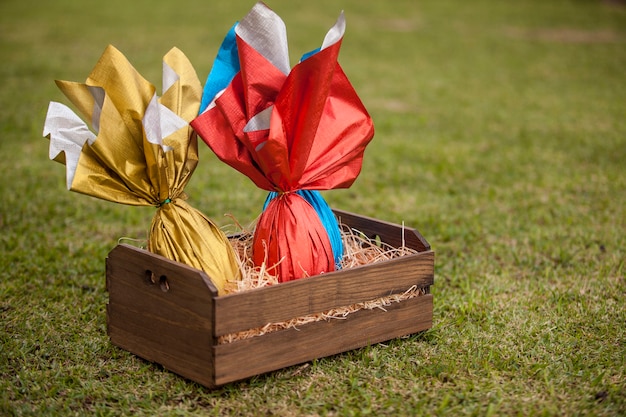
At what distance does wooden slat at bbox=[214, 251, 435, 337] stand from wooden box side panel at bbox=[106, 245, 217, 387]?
91 millimetres

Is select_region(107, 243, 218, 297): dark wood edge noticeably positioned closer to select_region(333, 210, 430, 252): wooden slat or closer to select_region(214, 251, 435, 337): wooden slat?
select_region(214, 251, 435, 337): wooden slat

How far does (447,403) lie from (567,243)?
2.04m

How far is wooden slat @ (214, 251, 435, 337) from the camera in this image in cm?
268

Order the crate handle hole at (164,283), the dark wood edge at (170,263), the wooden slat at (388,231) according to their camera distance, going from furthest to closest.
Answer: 1. the wooden slat at (388,231)
2. the crate handle hole at (164,283)
3. the dark wood edge at (170,263)

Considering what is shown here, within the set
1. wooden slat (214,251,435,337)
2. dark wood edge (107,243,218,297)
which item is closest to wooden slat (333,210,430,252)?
wooden slat (214,251,435,337)

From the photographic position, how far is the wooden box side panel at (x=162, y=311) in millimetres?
2686

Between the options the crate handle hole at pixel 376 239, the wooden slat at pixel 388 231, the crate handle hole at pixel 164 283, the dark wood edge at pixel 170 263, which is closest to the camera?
the dark wood edge at pixel 170 263

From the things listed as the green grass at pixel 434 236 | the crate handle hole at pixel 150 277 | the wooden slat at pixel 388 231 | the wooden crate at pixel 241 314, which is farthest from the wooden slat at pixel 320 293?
the crate handle hole at pixel 150 277

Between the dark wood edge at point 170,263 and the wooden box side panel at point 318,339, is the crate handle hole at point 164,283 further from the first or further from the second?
the wooden box side panel at point 318,339

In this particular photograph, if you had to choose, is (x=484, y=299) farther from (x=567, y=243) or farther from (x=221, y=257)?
(x=221, y=257)

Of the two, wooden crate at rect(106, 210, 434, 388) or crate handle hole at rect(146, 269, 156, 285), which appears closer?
wooden crate at rect(106, 210, 434, 388)

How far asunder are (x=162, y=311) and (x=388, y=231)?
106cm

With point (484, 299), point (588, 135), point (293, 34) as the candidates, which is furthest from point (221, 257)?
point (293, 34)

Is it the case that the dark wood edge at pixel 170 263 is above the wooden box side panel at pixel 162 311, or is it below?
above
